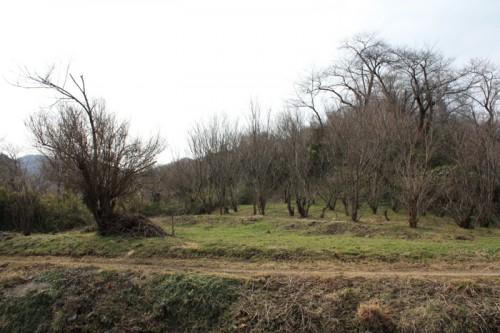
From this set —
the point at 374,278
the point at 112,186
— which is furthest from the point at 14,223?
the point at 374,278

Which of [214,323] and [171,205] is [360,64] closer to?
[171,205]

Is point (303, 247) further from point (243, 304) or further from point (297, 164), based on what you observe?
point (297, 164)

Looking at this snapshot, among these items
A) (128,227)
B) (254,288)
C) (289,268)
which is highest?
(128,227)

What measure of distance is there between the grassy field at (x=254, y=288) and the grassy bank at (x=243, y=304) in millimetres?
22

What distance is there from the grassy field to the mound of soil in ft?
4.23

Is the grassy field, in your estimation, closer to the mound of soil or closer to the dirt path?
the dirt path

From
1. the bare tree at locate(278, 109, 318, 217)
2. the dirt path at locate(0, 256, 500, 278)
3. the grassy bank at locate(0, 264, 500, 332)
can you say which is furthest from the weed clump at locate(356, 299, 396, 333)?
the bare tree at locate(278, 109, 318, 217)

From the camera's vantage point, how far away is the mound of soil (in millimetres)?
13664

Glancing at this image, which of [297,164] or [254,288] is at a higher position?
[297,164]

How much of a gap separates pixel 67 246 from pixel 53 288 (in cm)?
357

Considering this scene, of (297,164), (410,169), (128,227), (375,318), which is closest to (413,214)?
(410,169)

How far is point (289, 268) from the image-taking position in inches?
372

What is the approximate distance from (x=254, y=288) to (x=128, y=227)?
7465 millimetres

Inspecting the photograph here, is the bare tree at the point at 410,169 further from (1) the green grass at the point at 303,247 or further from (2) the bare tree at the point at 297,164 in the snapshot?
(2) the bare tree at the point at 297,164
